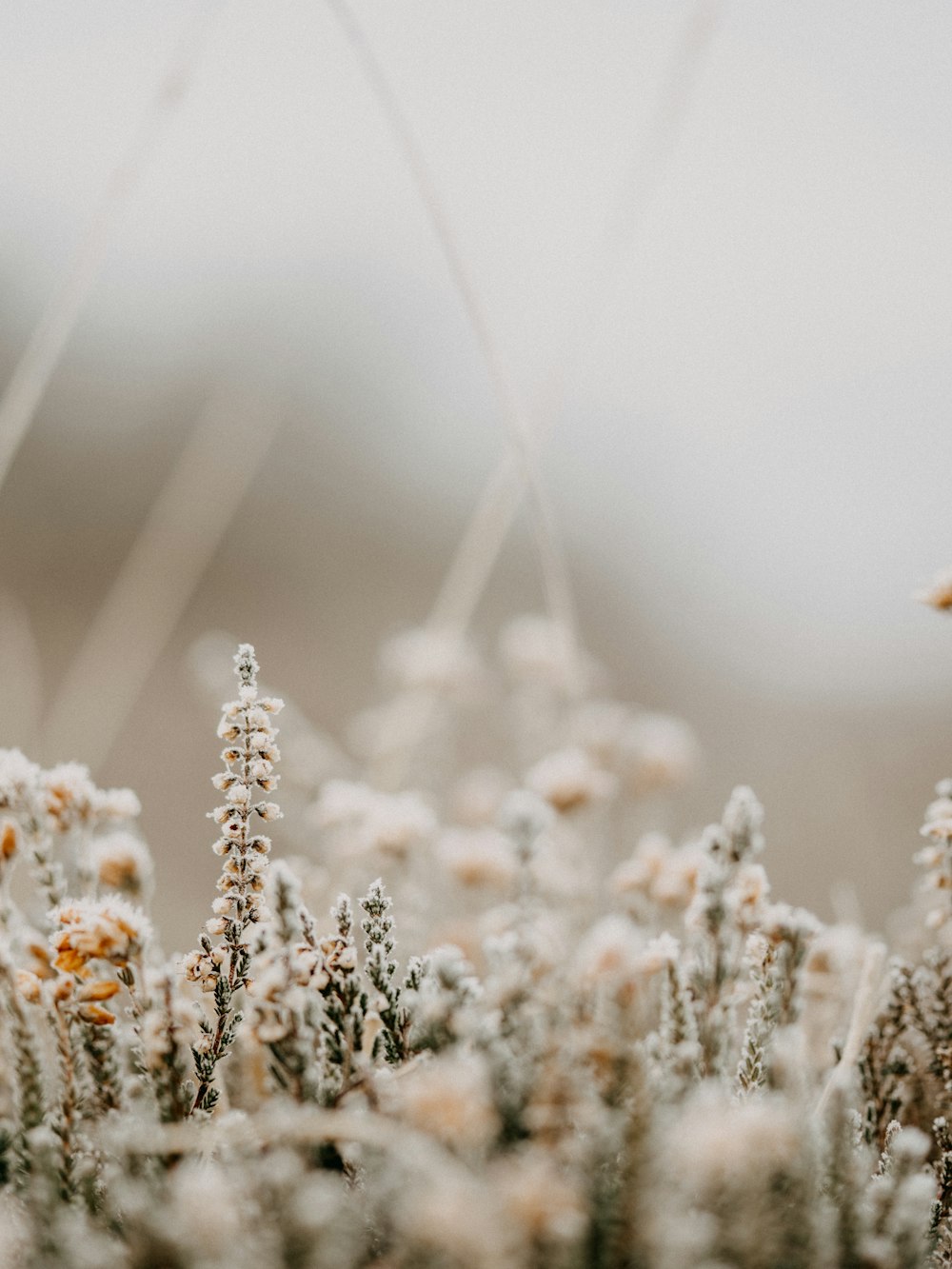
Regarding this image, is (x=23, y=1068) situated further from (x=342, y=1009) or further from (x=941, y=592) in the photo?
(x=941, y=592)

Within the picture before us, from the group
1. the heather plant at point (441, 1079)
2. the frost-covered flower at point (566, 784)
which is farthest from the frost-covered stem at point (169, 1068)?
the frost-covered flower at point (566, 784)

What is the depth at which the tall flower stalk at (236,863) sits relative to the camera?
0.65 meters

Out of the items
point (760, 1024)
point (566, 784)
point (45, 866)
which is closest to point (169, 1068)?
point (45, 866)

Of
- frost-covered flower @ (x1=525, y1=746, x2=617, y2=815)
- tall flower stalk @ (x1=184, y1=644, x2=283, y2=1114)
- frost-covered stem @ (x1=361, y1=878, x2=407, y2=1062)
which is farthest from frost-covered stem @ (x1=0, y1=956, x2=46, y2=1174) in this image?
frost-covered flower @ (x1=525, y1=746, x2=617, y2=815)

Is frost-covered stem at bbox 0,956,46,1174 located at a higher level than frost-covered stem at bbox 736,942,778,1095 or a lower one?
lower

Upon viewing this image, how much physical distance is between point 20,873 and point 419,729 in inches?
37.8

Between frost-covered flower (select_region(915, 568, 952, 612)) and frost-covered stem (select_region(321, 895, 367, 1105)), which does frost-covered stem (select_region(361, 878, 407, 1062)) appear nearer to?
frost-covered stem (select_region(321, 895, 367, 1105))

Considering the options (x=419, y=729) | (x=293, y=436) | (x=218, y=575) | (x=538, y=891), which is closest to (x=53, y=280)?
(x=293, y=436)

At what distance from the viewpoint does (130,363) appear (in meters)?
7.07

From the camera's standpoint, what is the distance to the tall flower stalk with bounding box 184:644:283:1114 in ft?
2.14

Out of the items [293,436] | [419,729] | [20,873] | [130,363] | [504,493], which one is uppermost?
[130,363]

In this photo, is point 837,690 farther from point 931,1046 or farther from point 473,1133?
point 473,1133

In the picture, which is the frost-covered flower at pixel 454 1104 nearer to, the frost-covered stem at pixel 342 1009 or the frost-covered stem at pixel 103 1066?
the frost-covered stem at pixel 342 1009

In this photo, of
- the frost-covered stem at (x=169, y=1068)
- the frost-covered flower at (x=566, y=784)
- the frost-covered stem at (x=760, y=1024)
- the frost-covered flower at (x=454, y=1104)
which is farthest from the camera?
the frost-covered flower at (x=566, y=784)
